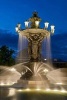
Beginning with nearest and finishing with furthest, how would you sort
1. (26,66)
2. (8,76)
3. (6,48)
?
(26,66), (8,76), (6,48)

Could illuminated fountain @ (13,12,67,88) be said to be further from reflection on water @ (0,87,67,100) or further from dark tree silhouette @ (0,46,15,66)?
dark tree silhouette @ (0,46,15,66)

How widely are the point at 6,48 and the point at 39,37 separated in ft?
96.0

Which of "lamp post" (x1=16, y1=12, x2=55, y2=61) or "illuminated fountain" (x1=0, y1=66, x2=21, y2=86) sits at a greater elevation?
"lamp post" (x1=16, y1=12, x2=55, y2=61)

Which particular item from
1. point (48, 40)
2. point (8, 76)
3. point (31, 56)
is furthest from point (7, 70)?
point (48, 40)

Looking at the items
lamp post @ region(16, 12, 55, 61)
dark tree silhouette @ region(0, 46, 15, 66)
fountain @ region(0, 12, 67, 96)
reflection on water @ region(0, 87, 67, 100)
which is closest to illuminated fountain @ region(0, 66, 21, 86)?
fountain @ region(0, 12, 67, 96)

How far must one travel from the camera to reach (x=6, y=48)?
51.2m

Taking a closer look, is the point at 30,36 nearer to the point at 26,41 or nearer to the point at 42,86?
the point at 26,41

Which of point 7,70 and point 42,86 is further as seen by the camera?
point 7,70

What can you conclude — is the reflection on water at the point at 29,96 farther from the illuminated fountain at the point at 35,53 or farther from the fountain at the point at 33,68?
the illuminated fountain at the point at 35,53

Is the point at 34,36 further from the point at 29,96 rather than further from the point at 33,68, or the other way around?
the point at 29,96

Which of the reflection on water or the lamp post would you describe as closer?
the reflection on water

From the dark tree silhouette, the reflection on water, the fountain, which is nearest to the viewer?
the reflection on water

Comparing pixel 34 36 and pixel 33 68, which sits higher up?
pixel 34 36

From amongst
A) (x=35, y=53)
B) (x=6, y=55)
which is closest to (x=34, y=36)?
(x=35, y=53)
